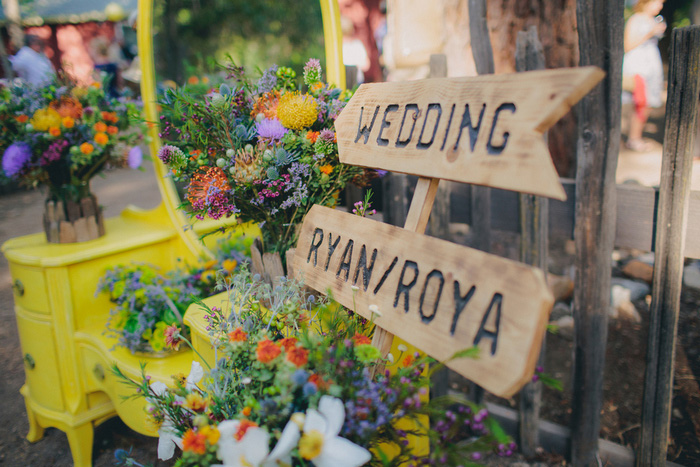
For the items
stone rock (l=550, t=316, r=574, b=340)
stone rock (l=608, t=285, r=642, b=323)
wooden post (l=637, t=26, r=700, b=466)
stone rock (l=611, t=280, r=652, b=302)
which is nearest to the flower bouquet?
wooden post (l=637, t=26, r=700, b=466)

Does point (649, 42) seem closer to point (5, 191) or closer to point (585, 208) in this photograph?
point (585, 208)

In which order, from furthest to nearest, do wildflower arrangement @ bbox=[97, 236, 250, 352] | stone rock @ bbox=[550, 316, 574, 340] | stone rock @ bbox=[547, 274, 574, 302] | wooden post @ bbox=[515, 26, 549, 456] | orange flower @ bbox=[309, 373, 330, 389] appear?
stone rock @ bbox=[547, 274, 574, 302], stone rock @ bbox=[550, 316, 574, 340], wildflower arrangement @ bbox=[97, 236, 250, 352], wooden post @ bbox=[515, 26, 549, 456], orange flower @ bbox=[309, 373, 330, 389]

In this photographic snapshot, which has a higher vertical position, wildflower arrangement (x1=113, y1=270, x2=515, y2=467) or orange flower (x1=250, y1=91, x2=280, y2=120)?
orange flower (x1=250, y1=91, x2=280, y2=120)

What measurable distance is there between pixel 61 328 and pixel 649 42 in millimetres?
9301

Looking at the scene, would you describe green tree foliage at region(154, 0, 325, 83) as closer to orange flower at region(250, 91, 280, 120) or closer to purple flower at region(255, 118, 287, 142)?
orange flower at region(250, 91, 280, 120)

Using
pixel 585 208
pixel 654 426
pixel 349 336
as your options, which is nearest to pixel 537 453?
pixel 654 426

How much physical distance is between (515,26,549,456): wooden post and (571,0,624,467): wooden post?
139mm

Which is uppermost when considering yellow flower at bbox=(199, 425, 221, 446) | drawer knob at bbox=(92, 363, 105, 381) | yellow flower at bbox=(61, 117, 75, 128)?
yellow flower at bbox=(61, 117, 75, 128)

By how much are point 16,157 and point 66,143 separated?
20 centimetres

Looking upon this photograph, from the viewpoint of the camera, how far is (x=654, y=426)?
165 cm

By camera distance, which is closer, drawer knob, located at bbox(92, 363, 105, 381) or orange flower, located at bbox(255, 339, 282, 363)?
orange flower, located at bbox(255, 339, 282, 363)

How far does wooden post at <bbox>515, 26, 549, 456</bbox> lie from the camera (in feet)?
5.65

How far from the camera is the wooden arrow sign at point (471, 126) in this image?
0.79 m

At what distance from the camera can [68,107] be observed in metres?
2.01
